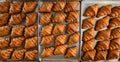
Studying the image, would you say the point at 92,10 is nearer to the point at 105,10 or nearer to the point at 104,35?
the point at 105,10

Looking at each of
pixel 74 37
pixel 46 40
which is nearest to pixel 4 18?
pixel 46 40

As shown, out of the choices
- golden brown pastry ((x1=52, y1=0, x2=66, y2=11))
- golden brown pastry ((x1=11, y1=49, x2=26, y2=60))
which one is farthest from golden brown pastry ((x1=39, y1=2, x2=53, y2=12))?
golden brown pastry ((x1=11, y1=49, x2=26, y2=60))

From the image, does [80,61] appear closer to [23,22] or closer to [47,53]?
[47,53]

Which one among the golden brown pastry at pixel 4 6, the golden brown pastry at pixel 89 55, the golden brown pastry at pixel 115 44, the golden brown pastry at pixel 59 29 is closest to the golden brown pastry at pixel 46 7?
the golden brown pastry at pixel 59 29

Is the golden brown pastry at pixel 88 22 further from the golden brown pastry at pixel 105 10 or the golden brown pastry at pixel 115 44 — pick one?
the golden brown pastry at pixel 115 44

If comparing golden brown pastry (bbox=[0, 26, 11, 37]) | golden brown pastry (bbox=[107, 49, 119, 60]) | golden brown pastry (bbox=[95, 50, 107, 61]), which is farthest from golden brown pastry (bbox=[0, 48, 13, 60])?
golden brown pastry (bbox=[107, 49, 119, 60])

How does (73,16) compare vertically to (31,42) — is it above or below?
above

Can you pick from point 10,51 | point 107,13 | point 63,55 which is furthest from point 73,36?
point 10,51

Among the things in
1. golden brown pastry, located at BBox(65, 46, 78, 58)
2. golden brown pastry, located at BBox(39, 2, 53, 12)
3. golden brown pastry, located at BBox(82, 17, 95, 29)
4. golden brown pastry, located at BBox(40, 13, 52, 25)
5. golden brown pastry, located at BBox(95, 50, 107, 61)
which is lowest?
golden brown pastry, located at BBox(95, 50, 107, 61)

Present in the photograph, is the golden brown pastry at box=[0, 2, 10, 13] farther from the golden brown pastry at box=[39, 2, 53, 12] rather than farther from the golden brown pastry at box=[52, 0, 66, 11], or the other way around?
the golden brown pastry at box=[52, 0, 66, 11]

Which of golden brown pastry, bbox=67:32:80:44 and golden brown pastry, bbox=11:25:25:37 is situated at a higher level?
golden brown pastry, bbox=11:25:25:37

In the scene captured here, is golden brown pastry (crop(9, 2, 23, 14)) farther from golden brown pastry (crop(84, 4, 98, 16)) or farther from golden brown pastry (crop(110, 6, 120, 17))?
golden brown pastry (crop(110, 6, 120, 17))
